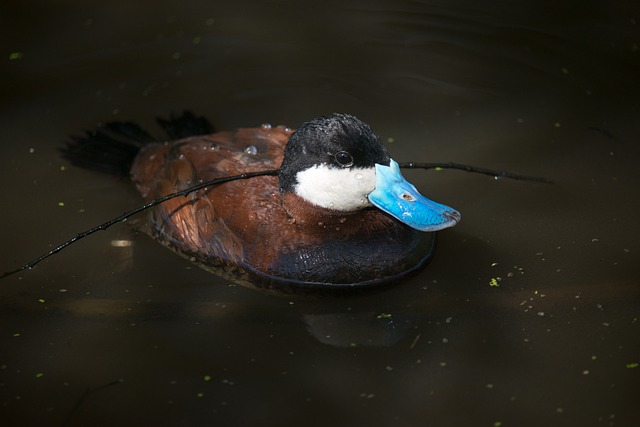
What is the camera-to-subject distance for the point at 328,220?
4129 millimetres

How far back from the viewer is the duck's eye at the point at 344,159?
393cm

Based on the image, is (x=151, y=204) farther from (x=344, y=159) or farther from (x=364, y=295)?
(x=364, y=295)

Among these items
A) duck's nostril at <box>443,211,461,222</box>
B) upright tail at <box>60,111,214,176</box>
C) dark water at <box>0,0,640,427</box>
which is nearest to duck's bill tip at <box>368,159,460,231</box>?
duck's nostril at <box>443,211,461,222</box>

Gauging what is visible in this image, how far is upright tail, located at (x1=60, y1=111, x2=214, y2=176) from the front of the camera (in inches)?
191

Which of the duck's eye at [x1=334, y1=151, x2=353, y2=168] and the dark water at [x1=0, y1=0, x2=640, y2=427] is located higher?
the duck's eye at [x1=334, y1=151, x2=353, y2=168]

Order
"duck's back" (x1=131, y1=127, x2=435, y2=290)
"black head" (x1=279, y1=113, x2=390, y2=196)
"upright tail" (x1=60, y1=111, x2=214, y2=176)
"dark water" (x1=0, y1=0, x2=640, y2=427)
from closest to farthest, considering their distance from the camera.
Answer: "dark water" (x1=0, y1=0, x2=640, y2=427), "black head" (x1=279, y1=113, x2=390, y2=196), "duck's back" (x1=131, y1=127, x2=435, y2=290), "upright tail" (x1=60, y1=111, x2=214, y2=176)

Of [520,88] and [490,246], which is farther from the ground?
[520,88]

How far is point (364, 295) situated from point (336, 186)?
53 centimetres

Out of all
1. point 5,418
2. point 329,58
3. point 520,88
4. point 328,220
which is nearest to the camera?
point 5,418

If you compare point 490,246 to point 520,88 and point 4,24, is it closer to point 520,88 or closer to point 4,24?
point 520,88

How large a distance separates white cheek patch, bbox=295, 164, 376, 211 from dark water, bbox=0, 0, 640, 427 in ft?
1.45

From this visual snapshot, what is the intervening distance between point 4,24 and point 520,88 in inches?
136

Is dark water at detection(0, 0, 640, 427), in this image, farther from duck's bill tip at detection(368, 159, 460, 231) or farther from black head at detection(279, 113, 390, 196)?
black head at detection(279, 113, 390, 196)

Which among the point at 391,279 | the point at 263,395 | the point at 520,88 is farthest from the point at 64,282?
the point at 520,88
